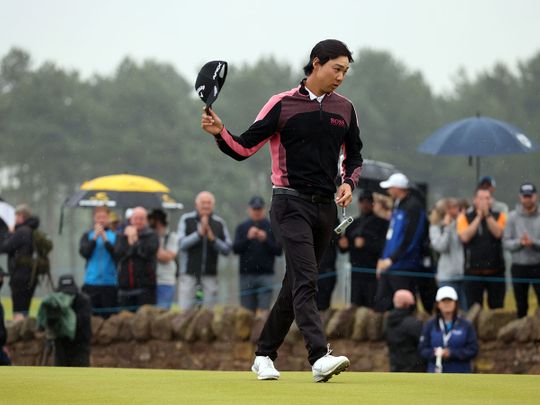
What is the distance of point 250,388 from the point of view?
28.8 ft

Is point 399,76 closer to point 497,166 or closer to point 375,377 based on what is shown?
point 497,166

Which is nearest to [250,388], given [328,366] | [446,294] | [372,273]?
[328,366]

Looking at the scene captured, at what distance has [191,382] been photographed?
9.20m

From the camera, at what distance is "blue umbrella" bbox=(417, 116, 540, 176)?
20.3m

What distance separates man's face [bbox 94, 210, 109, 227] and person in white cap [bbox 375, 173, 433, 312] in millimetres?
4288

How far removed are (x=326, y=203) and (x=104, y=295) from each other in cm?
1067

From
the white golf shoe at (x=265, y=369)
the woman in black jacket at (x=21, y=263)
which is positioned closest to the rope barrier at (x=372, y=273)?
the woman in black jacket at (x=21, y=263)

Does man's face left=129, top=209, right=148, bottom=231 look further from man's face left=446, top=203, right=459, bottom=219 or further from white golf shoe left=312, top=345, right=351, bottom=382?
white golf shoe left=312, top=345, right=351, bottom=382

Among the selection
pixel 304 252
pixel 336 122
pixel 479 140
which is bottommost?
pixel 304 252

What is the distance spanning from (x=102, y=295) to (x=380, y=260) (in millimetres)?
4373

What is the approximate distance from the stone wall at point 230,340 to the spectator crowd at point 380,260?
23.5 inches

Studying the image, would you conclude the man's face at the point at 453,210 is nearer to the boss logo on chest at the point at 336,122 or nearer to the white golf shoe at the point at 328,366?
the boss logo on chest at the point at 336,122

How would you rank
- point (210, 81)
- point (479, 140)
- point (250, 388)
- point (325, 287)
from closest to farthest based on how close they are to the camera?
point (250, 388)
point (210, 81)
point (325, 287)
point (479, 140)

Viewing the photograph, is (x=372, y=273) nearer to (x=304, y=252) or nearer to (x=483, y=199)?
(x=483, y=199)
